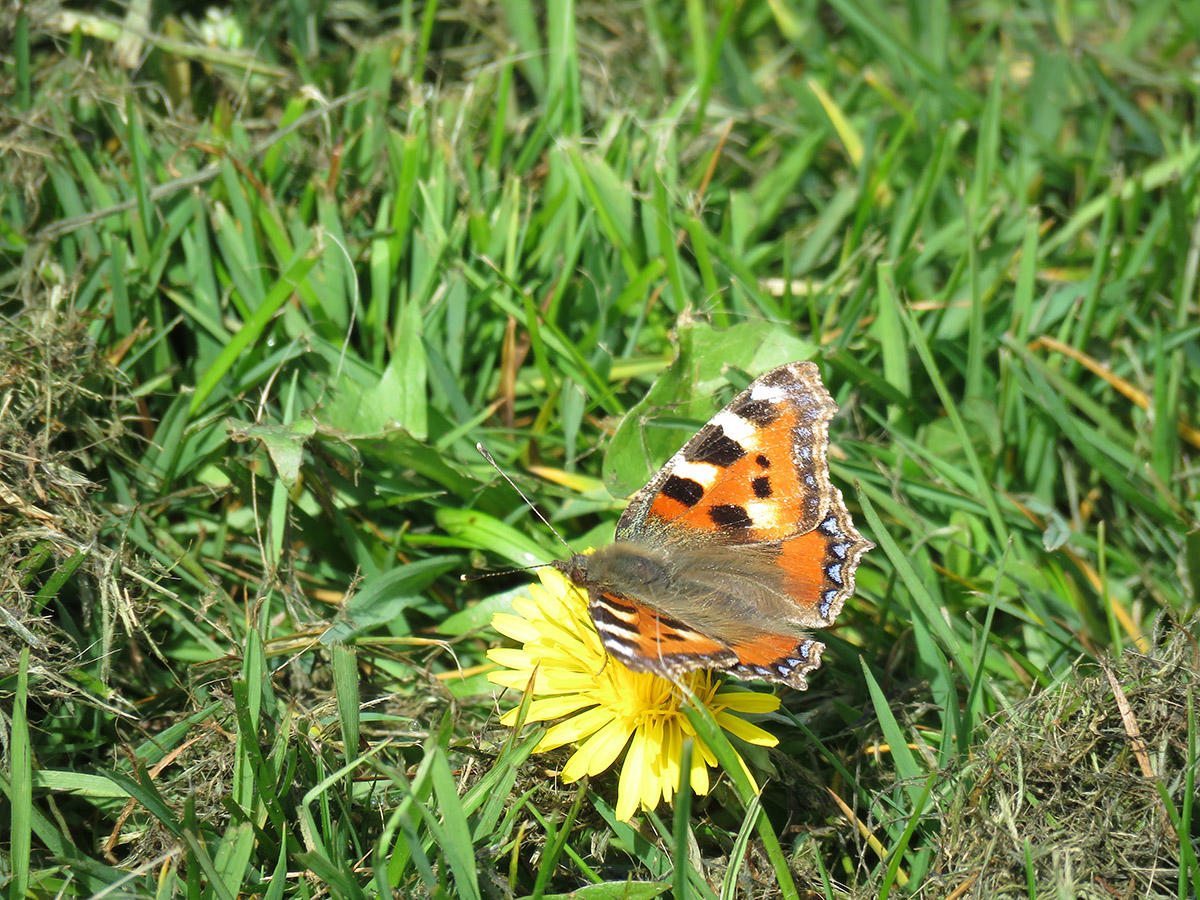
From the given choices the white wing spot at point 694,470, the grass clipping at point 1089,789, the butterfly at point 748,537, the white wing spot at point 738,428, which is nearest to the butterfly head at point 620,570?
the butterfly at point 748,537

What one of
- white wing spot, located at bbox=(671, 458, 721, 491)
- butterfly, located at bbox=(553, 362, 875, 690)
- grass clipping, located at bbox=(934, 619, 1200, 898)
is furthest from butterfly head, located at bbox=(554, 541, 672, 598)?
grass clipping, located at bbox=(934, 619, 1200, 898)

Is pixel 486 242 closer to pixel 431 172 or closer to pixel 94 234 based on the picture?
pixel 431 172

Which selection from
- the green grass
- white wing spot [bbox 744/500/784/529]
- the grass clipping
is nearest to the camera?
the grass clipping

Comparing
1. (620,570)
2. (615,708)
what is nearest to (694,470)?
(620,570)

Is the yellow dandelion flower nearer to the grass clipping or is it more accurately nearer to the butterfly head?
the butterfly head

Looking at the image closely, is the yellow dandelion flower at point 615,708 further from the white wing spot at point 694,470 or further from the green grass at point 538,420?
the white wing spot at point 694,470

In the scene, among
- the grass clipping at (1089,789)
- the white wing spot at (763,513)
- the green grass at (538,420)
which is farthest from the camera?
the white wing spot at (763,513)
